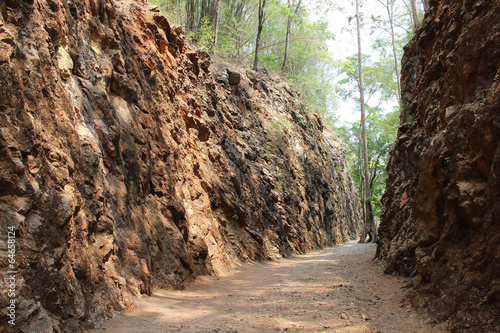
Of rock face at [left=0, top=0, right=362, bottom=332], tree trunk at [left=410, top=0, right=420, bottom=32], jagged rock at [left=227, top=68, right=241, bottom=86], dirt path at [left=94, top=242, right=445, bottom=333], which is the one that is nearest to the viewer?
rock face at [left=0, top=0, right=362, bottom=332]

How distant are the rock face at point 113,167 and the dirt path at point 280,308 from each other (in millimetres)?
494

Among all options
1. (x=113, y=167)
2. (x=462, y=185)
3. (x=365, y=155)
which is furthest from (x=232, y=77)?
(x=462, y=185)

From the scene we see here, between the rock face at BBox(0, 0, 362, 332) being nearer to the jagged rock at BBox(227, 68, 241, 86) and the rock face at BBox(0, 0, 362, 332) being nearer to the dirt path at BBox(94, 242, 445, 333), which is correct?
the dirt path at BBox(94, 242, 445, 333)

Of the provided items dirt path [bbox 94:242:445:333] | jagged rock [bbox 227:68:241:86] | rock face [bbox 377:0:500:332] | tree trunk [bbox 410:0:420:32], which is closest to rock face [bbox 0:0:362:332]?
dirt path [bbox 94:242:445:333]

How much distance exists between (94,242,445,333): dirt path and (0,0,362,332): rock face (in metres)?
0.49

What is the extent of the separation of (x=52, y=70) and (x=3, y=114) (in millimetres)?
1756

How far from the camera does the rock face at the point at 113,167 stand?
379cm

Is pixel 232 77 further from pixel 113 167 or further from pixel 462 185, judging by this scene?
pixel 462 185

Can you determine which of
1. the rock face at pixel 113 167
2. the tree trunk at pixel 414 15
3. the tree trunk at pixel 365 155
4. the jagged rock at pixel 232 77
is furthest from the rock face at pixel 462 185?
the jagged rock at pixel 232 77

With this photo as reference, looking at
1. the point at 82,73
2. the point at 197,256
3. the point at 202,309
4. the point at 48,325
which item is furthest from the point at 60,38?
the point at 197,256

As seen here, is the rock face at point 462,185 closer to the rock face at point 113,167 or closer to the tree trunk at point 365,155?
the rock face at point 113,167

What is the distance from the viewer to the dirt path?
4.48m

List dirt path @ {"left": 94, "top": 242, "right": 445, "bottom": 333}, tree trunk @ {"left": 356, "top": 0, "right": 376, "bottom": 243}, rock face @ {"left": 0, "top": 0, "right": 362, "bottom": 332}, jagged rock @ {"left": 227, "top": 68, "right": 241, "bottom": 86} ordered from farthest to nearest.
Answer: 1. jagged rock @ {"left": 227, "top": 68, "right": 241, "bottom": 86}
2. tree trunk @ {"left": 356, "top": 0, "right": 376, "bottom": 243}
3. dirt path @ {"left": 94, "top": 242, "right": 445, "bottom": 333}
4. rock face @ {"left": 0, "top": 0, "right": 362, "bottom": 332}

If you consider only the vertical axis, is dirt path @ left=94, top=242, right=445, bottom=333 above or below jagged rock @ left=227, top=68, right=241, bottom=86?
below
